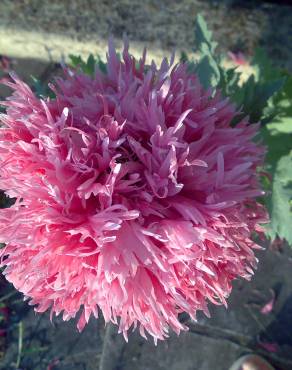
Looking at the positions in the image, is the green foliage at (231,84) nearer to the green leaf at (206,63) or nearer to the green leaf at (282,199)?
the green leaf at (206,63)

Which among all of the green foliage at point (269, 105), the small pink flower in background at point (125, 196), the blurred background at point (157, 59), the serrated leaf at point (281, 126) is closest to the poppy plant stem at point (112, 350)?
the blurred background at point (157, 59)

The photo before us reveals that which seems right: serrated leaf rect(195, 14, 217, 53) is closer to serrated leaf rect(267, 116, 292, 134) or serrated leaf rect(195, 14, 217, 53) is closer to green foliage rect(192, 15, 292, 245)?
green foliage rect(192, 15, 292, 245)

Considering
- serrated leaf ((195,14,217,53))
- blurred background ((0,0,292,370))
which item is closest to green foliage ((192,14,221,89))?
serrated leaf ((195,14,217,53))

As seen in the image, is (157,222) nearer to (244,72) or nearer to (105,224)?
(105,224)

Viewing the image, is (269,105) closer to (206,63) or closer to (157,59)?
(206,63)

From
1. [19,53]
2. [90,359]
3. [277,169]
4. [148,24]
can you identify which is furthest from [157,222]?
[19,53]

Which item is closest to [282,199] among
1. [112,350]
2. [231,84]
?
[231,84]
